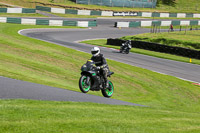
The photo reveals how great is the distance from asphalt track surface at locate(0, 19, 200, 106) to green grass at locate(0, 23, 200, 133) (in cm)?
105

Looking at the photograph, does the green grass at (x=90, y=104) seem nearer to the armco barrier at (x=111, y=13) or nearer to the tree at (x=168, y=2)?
the armco barrier at (x=111, y=13)

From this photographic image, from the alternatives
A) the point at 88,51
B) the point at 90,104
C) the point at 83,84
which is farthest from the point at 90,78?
the point at 88,51

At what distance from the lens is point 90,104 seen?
421 inches

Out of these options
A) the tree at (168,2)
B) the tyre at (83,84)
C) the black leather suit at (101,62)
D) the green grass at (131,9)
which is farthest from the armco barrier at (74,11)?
the tyre at (83,84)

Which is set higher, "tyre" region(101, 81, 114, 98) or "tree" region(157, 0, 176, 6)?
"tree" region(157, 0, 176, 6)

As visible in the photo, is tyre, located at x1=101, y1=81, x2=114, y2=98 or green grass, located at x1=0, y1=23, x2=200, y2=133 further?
tyre, located at x1=101, y1=81, x2=114, y2=98

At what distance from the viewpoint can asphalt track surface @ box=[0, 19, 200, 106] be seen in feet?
35.7

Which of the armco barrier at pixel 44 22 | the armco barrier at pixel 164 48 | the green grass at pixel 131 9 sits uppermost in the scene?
the green grass at pixel 131 9

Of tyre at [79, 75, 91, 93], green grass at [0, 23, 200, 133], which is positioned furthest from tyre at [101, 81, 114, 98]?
green grass at [0, 23, 200, 133]

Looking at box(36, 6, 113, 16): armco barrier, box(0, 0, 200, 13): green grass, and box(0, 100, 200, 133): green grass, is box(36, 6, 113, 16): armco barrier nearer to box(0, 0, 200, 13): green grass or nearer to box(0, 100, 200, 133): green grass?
box(0, 0, 200, 13): green grass

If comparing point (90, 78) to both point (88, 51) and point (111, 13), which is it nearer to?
point (88, 51)

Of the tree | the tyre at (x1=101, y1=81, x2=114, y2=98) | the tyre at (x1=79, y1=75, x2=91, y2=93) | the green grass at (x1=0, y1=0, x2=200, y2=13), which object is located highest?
the tree

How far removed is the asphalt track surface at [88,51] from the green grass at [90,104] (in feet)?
3.45

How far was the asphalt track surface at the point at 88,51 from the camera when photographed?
10.9m
